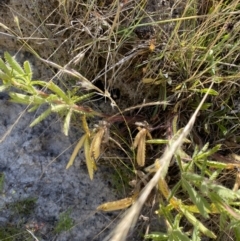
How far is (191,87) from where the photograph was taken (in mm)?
1482

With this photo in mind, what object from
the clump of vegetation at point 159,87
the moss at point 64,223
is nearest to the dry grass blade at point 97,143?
the clump of vegetation at point 159,87

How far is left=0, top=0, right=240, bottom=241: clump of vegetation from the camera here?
4.71ft

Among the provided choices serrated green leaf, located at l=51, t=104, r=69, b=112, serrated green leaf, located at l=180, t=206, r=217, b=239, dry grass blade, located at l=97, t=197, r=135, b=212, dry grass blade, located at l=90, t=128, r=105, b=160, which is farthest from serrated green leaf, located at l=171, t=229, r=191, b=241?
serrated green leaf, located at l=51, t=104, r=69, b=112

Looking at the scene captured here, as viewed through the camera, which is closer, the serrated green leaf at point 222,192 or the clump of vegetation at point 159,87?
the serrated green leaf at point 222,192

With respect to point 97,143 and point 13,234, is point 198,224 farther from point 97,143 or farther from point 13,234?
point 13,234

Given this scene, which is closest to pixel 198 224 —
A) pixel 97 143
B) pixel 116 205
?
pixel 116 205

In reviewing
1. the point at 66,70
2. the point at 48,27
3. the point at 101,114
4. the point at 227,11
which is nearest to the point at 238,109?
the point at 227,11

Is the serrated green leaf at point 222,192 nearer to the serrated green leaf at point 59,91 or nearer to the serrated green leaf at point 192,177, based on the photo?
the serrated green leaf at point 192,177

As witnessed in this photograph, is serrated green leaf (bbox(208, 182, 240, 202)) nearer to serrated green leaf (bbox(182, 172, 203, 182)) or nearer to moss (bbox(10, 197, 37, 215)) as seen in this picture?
serrated green leaf (bbox(182, 172, 203, 182))

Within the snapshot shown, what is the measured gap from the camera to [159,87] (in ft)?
5.08

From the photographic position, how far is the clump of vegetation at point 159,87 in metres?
1.43

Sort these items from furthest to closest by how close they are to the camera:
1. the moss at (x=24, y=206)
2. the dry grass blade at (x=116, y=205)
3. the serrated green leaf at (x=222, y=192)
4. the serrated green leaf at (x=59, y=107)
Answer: the moss at (x=24, y=206), the dry grass blade at (x=116, y=205), the serrated green leaf at (x=59, y=107), the serrated green leaf at (x=222, y=192)

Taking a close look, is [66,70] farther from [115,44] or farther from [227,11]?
[227,11]

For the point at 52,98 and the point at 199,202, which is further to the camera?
the point at 52,98
